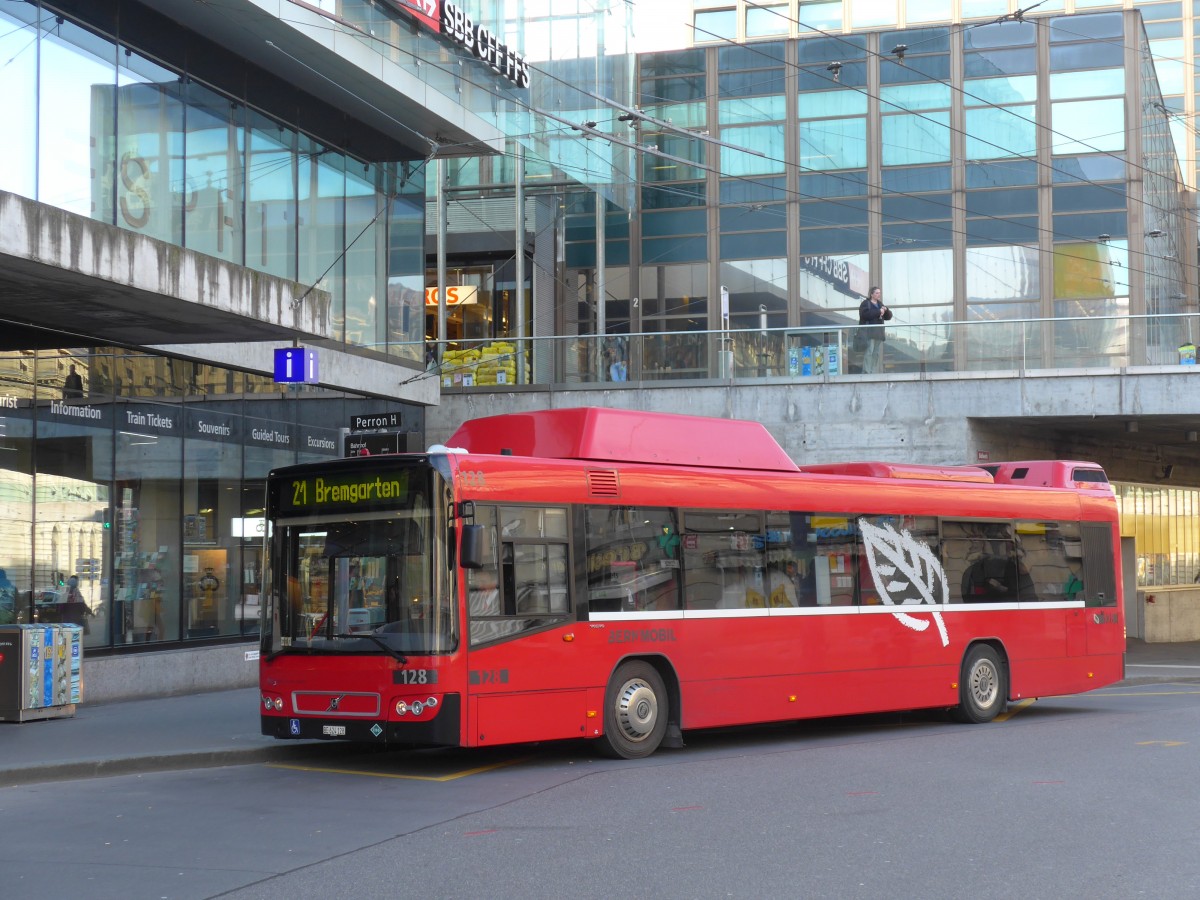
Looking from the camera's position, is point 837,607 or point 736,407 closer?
point 837,607

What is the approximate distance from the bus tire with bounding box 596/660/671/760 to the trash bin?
249 inches

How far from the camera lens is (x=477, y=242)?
37.4 m

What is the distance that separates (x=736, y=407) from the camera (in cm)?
2666

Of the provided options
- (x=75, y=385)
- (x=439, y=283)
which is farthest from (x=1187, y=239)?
(x=75, y=385)

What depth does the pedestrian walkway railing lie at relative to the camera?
25.8 meters

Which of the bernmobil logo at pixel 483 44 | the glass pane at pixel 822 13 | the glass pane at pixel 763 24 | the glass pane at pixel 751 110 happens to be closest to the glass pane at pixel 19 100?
the bernmobil logo at pixel 483 44

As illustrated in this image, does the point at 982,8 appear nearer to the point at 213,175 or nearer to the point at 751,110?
the point at 751,110

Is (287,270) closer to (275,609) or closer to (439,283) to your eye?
(275,609)

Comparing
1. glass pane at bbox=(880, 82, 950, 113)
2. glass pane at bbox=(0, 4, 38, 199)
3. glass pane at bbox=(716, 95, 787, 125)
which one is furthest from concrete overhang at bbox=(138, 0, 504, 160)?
glass pane at bbox=(880, 82, 950, 113)

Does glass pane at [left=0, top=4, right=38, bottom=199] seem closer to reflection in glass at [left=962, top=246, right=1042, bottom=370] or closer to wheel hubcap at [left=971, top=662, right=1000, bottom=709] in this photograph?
wheel hubcap at [left=971, top=662, right=1000, bottom=709]

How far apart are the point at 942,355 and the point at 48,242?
17.9 m

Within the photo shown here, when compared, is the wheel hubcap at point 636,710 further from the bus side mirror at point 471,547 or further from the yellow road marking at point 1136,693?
the yellow road marking at point 1136,693

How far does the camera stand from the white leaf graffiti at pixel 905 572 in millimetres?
15688

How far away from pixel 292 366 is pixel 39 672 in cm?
574
